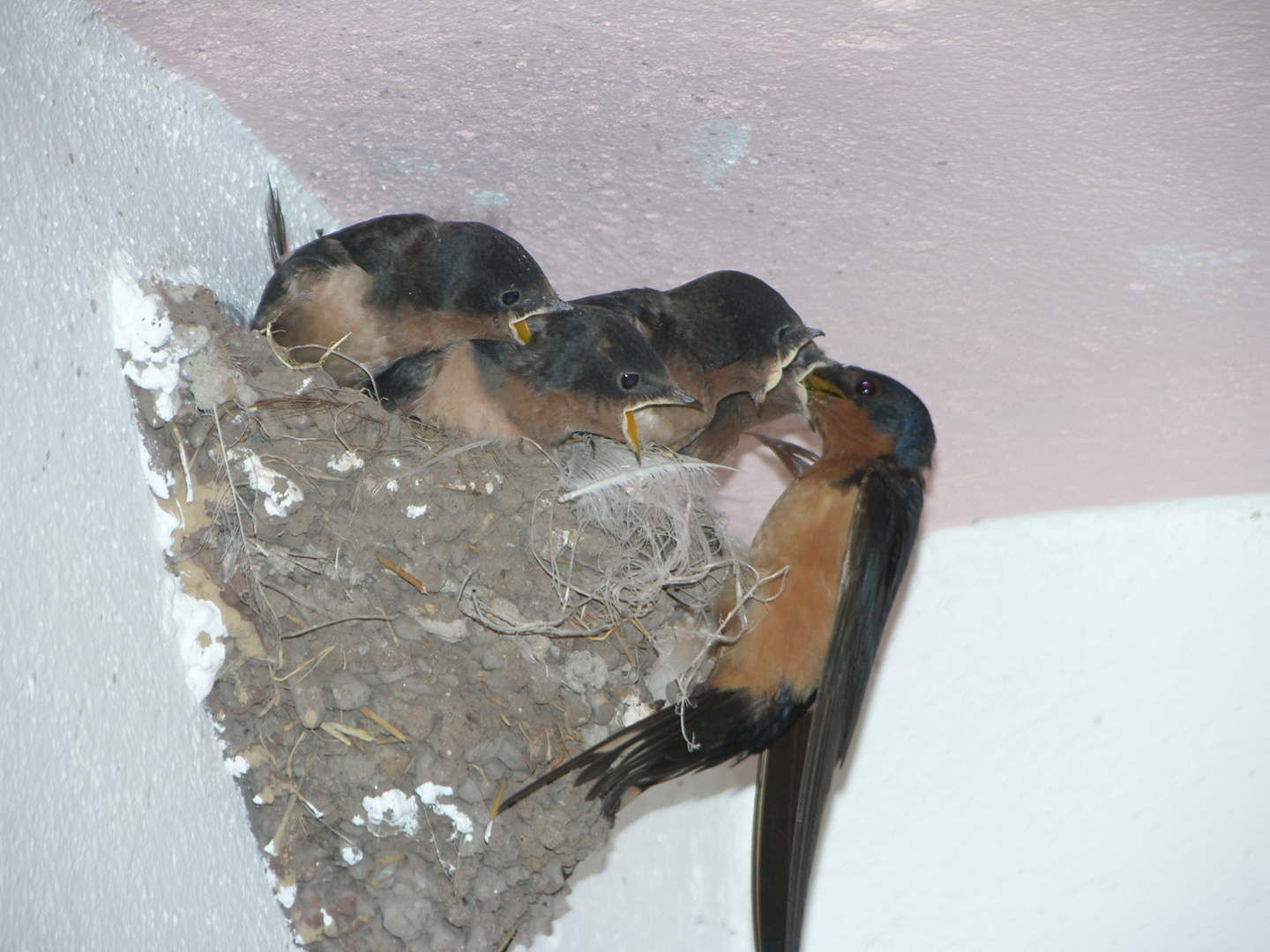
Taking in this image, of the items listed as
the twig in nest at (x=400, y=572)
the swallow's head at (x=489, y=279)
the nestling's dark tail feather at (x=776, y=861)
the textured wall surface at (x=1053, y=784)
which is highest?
the swallow's head at (x=489, y=279)

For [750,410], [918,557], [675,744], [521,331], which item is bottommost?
[918,557]

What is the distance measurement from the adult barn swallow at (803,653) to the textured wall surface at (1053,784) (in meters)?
0.89

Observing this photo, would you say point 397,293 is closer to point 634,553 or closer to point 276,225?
point 276,225

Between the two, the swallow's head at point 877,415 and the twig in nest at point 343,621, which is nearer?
the twig in nest at point 343,621

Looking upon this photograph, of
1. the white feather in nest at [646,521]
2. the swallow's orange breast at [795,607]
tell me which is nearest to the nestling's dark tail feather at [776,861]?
the swallow's orange breast at [795,607]

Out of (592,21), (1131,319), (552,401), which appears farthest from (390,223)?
(1131,319)

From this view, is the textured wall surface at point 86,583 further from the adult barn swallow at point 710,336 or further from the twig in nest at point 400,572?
the adult barn swallow at point 710,336

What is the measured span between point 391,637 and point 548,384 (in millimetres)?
678

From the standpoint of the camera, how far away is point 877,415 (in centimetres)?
259

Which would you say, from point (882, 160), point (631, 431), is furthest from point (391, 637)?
point (882, 160)

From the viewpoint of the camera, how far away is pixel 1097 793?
10.6ft

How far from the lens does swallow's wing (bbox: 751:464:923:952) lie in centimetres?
211

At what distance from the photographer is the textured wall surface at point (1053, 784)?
10.3ft

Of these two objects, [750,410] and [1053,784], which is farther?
[1053,784]
